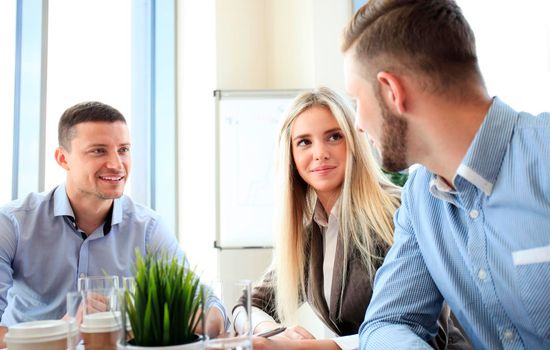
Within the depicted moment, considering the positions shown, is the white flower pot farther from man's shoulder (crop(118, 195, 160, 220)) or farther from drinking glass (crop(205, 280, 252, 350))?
man's shoulder (crop(118, 195, 160, 220))

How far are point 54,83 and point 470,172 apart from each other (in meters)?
2.85

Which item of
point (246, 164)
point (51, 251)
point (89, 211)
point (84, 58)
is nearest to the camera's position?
point (51, 251)

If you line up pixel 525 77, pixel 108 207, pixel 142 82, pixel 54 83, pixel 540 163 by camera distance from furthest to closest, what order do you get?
pixel 142 82 → pixel 54 83 → pixel 525 77 → pixel 108 207 → pixel 540 163

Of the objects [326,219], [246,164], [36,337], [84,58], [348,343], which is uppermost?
[84,58]

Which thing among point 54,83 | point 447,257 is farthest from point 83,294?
point 54,83

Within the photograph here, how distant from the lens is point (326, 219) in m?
1.98

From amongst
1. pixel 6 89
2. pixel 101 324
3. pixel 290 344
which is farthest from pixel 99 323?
pixel 6 89

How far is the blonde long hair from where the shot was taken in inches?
71.4

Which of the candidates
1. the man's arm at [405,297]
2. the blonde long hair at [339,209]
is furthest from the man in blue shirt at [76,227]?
the man's arm at [405,297]

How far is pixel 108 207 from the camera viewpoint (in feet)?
7.63

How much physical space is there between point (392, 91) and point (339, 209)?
0.76 meters

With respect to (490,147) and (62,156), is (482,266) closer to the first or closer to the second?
(490,147)

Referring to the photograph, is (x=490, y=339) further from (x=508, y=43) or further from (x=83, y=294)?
(x=508, y=43)

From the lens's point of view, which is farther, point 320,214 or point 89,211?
point 89,211
